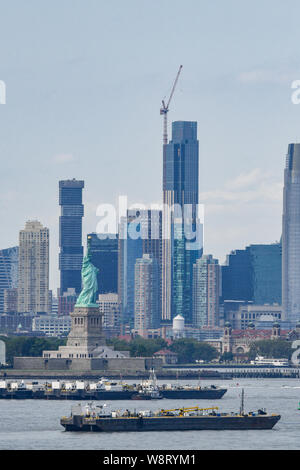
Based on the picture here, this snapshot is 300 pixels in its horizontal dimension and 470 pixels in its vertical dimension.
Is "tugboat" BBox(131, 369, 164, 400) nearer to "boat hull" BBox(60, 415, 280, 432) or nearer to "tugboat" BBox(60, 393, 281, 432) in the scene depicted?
"tugboat" BBox(60, 393, 281, 432)

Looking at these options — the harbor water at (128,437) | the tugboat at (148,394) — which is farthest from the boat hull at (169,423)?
the tugboat at (148,394)

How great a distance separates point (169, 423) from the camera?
126875 millimetres

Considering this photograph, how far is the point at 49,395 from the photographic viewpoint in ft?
574

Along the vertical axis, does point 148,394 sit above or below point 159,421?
above

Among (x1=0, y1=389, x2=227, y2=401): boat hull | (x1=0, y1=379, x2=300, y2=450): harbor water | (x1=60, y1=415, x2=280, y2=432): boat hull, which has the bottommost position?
(x1=0, y1=379, x2=300, y2=450): harbor water

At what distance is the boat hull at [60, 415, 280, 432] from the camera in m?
125

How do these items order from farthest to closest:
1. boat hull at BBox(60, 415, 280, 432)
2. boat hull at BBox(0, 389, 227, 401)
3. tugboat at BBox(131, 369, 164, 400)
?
boat hull at BBox(0, 389, 227, 401) → tugboat at BBox(131, 369, 164, 400) → boat hull at BBox(60, 415, 280, 432)

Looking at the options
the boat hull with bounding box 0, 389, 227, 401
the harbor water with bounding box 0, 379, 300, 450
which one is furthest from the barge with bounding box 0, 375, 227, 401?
the harbor water with bounding box 0, 379, 300, 450

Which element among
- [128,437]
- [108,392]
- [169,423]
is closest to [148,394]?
[108,392]

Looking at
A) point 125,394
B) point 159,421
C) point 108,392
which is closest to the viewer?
point 159,421

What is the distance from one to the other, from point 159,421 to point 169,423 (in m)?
0.73

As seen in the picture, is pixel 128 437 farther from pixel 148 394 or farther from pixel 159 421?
pixel 148 394

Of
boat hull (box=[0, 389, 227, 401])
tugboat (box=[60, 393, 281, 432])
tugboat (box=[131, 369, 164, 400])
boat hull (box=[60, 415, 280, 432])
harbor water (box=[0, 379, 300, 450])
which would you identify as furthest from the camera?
boat hull (box=[0, 389, 227, 401])
